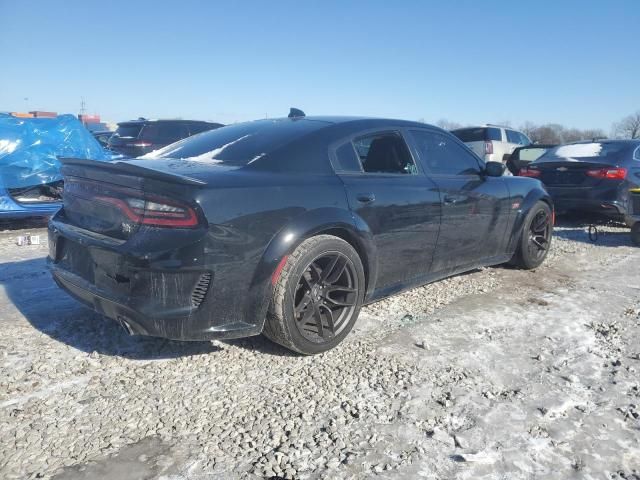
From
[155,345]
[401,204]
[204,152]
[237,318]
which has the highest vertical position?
[204,152]

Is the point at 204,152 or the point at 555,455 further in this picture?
the point at 204,152

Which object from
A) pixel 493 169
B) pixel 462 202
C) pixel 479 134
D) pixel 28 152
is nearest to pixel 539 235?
pixel 493 169

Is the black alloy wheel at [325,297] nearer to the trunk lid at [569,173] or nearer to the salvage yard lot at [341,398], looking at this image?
the salvage yard lot at [341,398]

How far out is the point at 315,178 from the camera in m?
3.09

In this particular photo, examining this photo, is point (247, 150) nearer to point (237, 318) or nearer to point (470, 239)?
point (237, 318)

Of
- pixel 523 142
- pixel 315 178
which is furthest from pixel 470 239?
pixel 523 142

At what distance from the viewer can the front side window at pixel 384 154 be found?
3.52 metres

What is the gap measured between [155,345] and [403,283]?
1764 millimetres

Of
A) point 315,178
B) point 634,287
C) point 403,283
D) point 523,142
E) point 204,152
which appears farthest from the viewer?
point 523,142

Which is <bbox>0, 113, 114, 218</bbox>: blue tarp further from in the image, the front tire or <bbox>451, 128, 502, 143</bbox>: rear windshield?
<bbox>451, 128, 502, 143</bbox>: rear windshield

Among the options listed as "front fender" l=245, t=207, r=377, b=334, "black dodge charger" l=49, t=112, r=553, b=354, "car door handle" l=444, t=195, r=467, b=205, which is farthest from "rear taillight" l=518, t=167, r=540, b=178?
"front fender" l=245, t=207, r=377, b=334

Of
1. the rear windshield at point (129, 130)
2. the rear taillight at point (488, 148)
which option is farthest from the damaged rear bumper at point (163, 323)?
the rear taillight at point (488, 148)

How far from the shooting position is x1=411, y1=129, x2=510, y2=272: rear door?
397 centimetres

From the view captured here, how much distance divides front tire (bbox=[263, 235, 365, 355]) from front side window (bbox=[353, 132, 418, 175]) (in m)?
0.73
